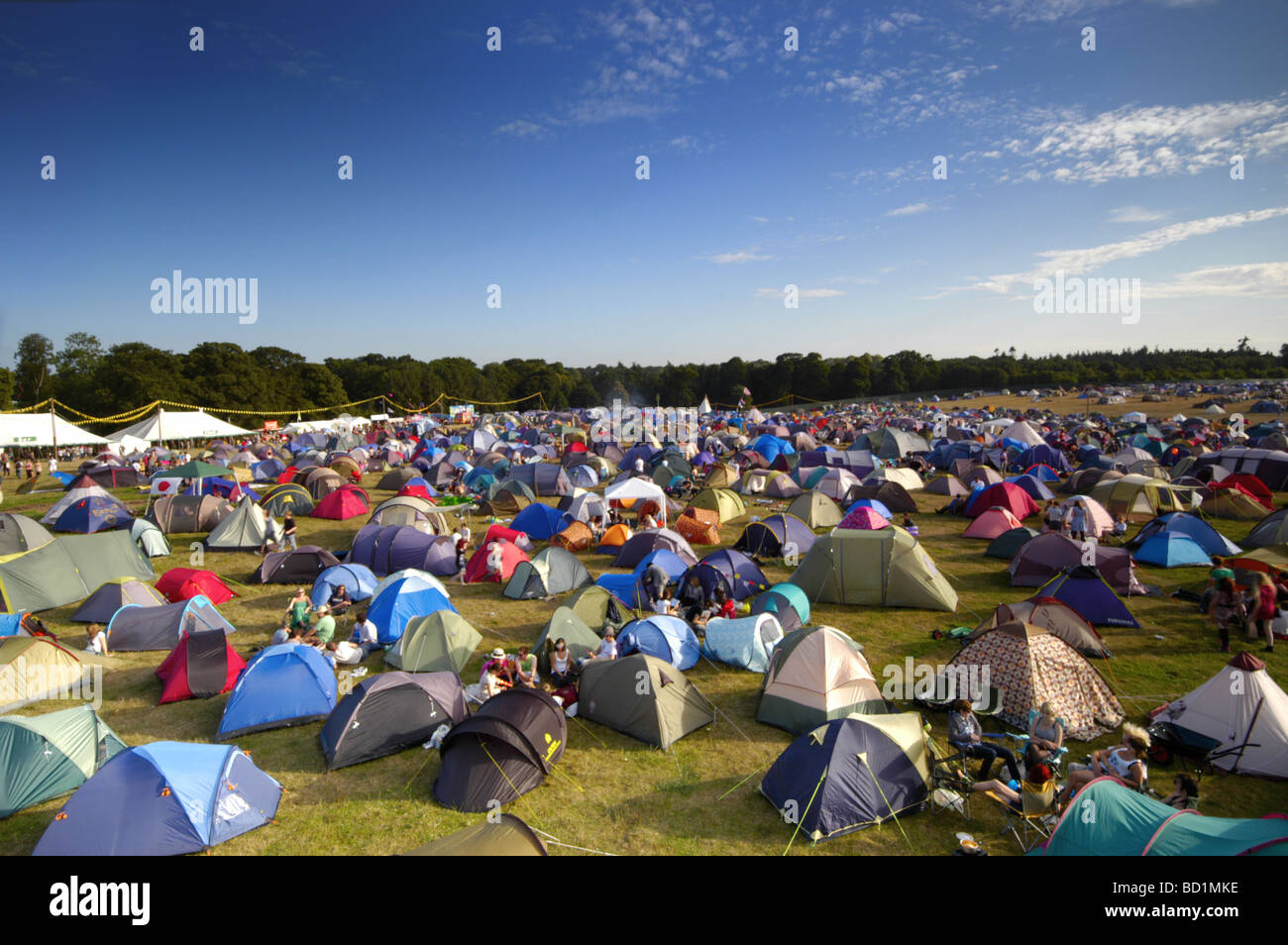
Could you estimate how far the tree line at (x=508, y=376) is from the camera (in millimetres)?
60531

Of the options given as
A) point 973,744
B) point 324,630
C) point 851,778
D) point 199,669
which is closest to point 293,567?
point 324,630

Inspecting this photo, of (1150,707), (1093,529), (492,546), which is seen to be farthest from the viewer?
(1093,529)

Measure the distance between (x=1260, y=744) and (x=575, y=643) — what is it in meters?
8.64

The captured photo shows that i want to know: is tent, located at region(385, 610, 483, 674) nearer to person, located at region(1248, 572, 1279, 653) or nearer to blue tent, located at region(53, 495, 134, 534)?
person, located at region(1248, 572, 1279, 653)

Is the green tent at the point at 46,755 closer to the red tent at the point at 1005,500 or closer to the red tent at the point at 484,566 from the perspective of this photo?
the red tent at the point at 484,566

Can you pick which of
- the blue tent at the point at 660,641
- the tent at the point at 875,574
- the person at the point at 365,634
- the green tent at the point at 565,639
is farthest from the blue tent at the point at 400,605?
the tent at the point at 875,574

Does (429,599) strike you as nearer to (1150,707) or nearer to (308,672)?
(308,672)

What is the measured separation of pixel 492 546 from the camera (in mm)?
14906

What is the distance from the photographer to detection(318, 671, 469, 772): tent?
25.4 feet

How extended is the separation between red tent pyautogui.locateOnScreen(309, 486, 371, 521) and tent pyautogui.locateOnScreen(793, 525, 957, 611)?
53.2ft

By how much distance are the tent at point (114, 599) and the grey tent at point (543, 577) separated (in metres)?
6.80
